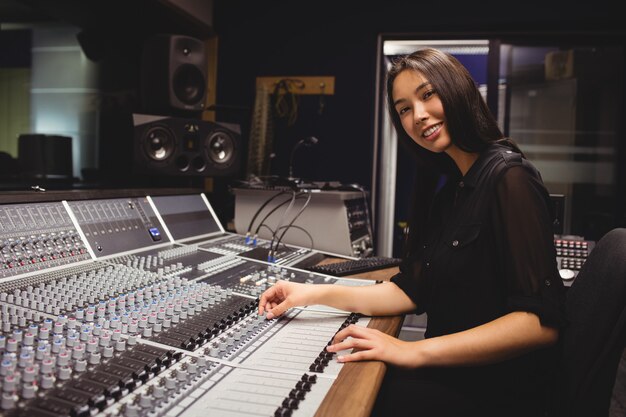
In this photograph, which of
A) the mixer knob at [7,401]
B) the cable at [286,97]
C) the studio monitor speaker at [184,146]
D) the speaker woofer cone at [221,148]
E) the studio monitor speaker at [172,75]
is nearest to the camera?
the mixer knob at [7,401]

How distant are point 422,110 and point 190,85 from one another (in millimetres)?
1790

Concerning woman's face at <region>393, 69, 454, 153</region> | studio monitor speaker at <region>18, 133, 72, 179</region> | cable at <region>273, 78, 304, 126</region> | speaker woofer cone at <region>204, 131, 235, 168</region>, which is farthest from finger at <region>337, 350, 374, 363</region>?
cable at <region>273, 78, 304, 126</region>

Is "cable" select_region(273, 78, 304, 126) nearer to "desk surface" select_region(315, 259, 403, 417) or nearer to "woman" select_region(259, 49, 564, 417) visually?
"woman" select_region(259, 49, 564, 417)

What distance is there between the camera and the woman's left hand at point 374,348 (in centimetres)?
99

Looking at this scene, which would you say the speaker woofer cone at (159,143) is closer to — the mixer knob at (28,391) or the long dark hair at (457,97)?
the long dark hair at (457,97)

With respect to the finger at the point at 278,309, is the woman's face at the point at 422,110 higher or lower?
higher

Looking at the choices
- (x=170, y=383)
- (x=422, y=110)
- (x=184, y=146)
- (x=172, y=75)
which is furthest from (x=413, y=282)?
(x=172, y=75)

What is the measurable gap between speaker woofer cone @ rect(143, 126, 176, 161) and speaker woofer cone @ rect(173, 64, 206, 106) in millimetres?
276

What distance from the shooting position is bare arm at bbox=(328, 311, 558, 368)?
1.05 m

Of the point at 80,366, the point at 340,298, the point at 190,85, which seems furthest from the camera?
the point at 190,85

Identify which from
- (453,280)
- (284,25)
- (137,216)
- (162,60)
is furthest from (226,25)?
(453,280)

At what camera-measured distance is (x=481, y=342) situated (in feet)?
3.49

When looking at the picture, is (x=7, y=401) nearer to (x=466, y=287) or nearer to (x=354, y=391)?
(x=354, y=391)

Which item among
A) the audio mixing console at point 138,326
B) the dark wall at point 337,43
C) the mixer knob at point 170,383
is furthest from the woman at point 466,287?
the dark wall at point 337,43
